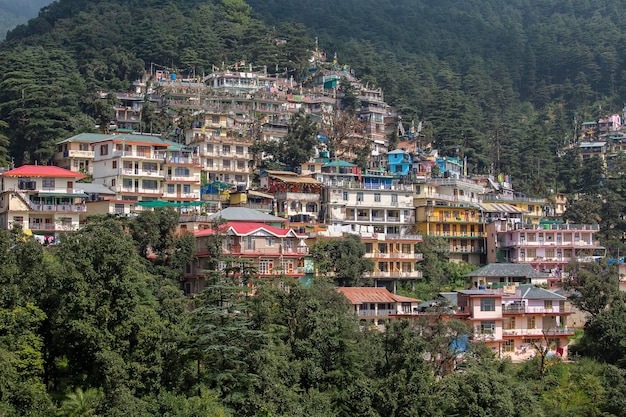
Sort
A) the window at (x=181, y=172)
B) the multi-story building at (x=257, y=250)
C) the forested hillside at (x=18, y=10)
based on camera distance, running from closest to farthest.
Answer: the multi-story building at (x=257, y=250)
the window at (x=181, y=172)
the forested hillside at (x=18, y=10)

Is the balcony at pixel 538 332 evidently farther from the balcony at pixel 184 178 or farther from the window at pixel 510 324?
the balcony at pixel 184 178

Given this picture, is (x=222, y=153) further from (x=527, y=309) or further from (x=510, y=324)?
(x=527, y=309)

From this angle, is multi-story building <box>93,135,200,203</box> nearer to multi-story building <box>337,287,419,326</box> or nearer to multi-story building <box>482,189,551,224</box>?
multi-story building <box>337,287,419,326</box>

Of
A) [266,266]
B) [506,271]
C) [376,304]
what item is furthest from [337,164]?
[376,304]

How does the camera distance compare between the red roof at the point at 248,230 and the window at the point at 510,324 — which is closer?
the red roof at the point at 248,230

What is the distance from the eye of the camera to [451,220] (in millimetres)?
68000

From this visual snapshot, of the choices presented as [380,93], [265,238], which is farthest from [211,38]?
[265,238]

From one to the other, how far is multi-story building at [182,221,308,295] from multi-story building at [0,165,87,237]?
7964mm

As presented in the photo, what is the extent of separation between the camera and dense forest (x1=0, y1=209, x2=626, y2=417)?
36.6 meters

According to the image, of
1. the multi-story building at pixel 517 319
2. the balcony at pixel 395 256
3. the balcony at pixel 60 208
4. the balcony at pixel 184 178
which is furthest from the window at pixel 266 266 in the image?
the balcony at pixel 184 178

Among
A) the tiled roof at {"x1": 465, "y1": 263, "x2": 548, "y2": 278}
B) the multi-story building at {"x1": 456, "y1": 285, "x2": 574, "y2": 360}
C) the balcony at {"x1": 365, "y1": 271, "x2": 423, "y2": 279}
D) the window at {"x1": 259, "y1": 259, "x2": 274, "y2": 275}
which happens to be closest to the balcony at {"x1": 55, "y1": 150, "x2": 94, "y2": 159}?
the window at {"x1": 259, "y1": 259, "x2": 274, "y2": 275}

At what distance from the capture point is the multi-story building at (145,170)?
207 feet

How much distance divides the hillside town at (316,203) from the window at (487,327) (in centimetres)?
6

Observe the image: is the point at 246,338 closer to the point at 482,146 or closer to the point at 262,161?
the point at 262,161
